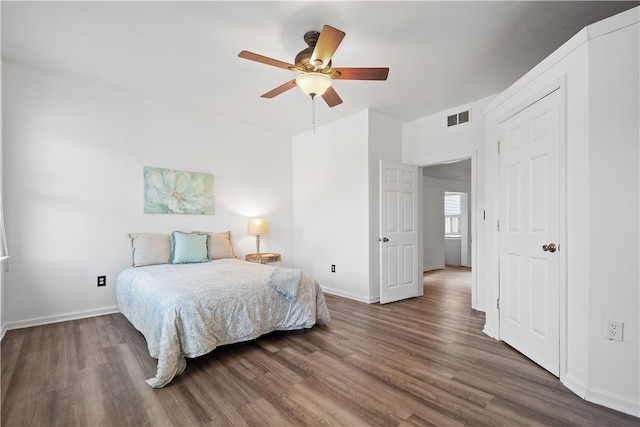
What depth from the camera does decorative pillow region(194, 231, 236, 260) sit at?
13.6ft

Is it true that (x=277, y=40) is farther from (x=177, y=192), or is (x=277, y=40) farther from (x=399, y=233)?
(x=399, y=233)

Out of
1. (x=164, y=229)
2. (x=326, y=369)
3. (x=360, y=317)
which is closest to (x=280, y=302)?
(x=326, y=369)

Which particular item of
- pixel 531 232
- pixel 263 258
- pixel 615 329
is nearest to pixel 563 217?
pixel 531 232

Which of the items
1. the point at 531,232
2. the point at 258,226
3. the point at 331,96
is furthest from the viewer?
the point at 258,226

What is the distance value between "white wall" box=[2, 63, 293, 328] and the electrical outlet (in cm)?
427

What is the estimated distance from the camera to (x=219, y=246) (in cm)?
421

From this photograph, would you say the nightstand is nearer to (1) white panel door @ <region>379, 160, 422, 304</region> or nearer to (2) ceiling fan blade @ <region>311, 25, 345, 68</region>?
(1) white panel door @ <region>379, 160, 422, 304</region>

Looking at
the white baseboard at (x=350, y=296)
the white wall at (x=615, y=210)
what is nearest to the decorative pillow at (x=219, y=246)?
the white baseboard at (x=350, y=296)

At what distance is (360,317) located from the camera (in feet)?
11.7

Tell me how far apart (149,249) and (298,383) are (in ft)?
8.38

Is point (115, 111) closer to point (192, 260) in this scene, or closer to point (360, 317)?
point (192, 260)

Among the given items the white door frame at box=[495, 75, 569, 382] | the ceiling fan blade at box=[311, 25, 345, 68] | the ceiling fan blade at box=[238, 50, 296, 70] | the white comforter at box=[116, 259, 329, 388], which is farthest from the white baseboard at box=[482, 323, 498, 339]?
the ceiling fan blade at box=[238, 50, 296, 70]

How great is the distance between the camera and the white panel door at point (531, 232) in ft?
7.41

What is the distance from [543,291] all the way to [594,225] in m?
0.66
